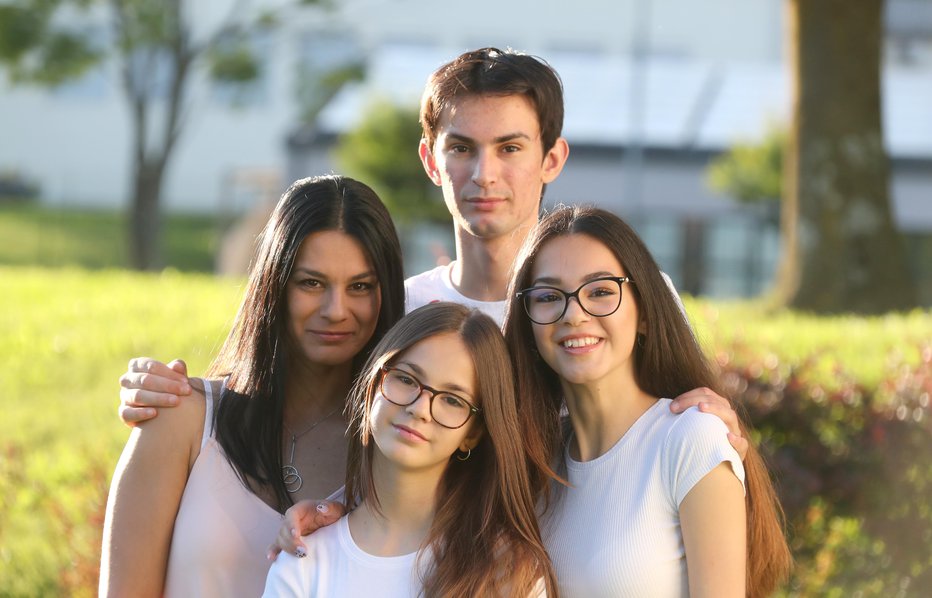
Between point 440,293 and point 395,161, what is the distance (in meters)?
19.5

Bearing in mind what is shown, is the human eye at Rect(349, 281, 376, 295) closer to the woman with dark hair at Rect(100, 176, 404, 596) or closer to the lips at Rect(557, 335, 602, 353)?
the woman with dark hair at Rect(100, 176, 404, 596)

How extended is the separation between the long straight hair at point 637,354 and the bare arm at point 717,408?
0.38 ft

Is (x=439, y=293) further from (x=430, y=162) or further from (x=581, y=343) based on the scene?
(x=581, y=343)

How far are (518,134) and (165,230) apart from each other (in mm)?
29005

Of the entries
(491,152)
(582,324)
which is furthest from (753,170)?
(582,324)

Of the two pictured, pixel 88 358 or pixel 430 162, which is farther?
pixel 88 358

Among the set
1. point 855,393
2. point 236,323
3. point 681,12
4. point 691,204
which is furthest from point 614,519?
point 681,12

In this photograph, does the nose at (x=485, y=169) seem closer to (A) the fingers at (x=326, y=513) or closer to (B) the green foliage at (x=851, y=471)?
(A) the fingers at (x=326, y=513)

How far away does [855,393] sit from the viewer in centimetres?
584

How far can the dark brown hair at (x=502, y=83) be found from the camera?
3.82 meters

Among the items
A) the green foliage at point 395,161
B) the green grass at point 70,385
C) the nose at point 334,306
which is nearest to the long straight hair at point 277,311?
the nose at point 334,306

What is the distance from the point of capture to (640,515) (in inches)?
119

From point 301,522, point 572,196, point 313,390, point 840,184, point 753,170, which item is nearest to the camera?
point 301,522

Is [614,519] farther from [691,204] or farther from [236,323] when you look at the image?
[691,204]
